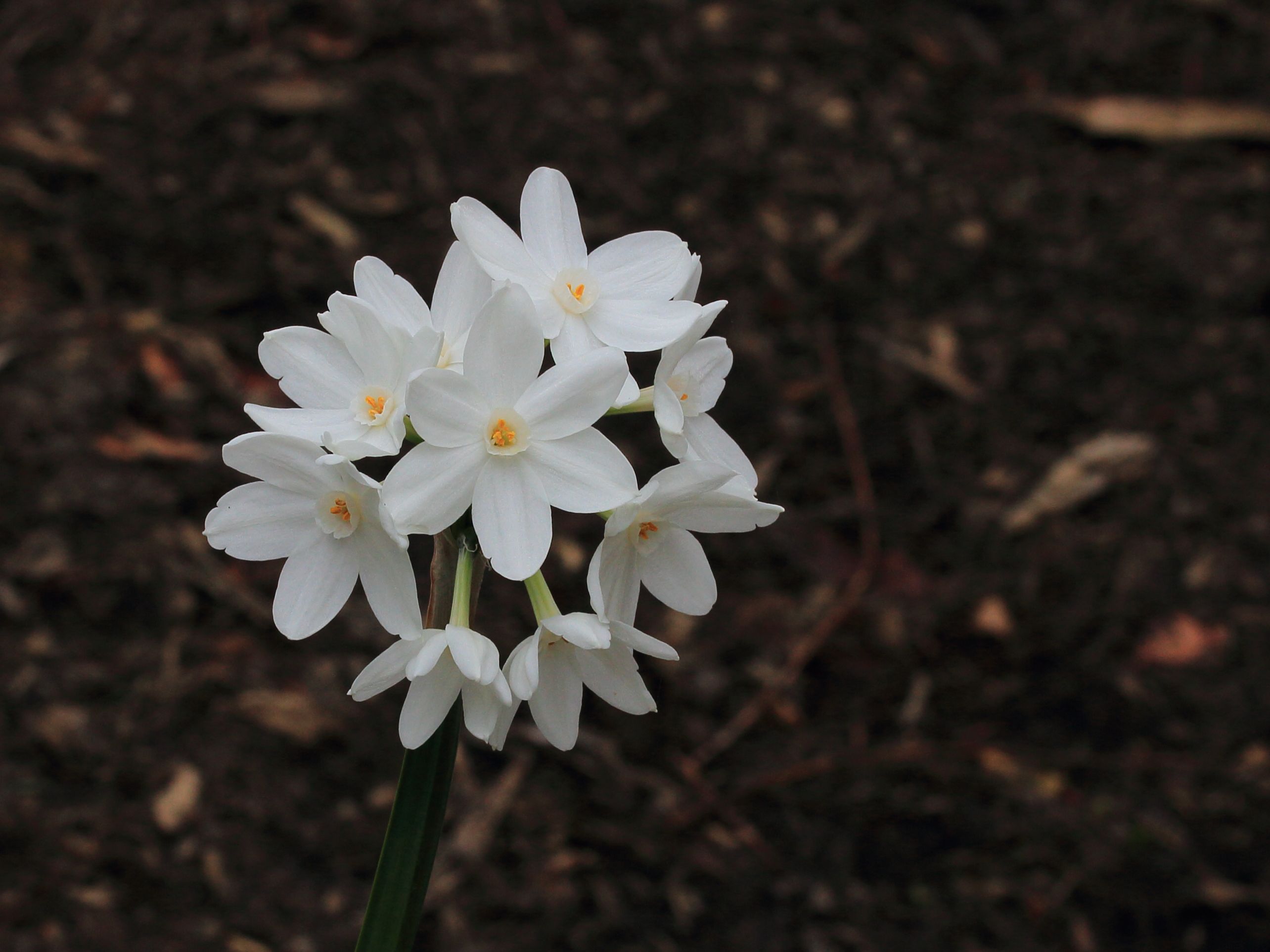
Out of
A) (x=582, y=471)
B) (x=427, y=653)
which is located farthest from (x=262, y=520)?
(x=582, y=471)

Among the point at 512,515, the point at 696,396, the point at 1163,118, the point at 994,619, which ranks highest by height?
the point at 1163,118

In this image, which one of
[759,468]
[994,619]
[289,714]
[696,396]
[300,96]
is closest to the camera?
[696,396]

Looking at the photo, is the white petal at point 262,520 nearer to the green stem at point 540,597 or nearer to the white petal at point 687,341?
the green stem at point 540,597

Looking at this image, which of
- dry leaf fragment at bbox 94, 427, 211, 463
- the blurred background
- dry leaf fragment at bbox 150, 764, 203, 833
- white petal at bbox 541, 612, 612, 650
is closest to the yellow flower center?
white petal at bbox 541, 612, 612, 650

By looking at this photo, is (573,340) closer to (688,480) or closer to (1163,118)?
(688,480)

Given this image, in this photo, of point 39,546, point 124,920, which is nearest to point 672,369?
point 124,920
